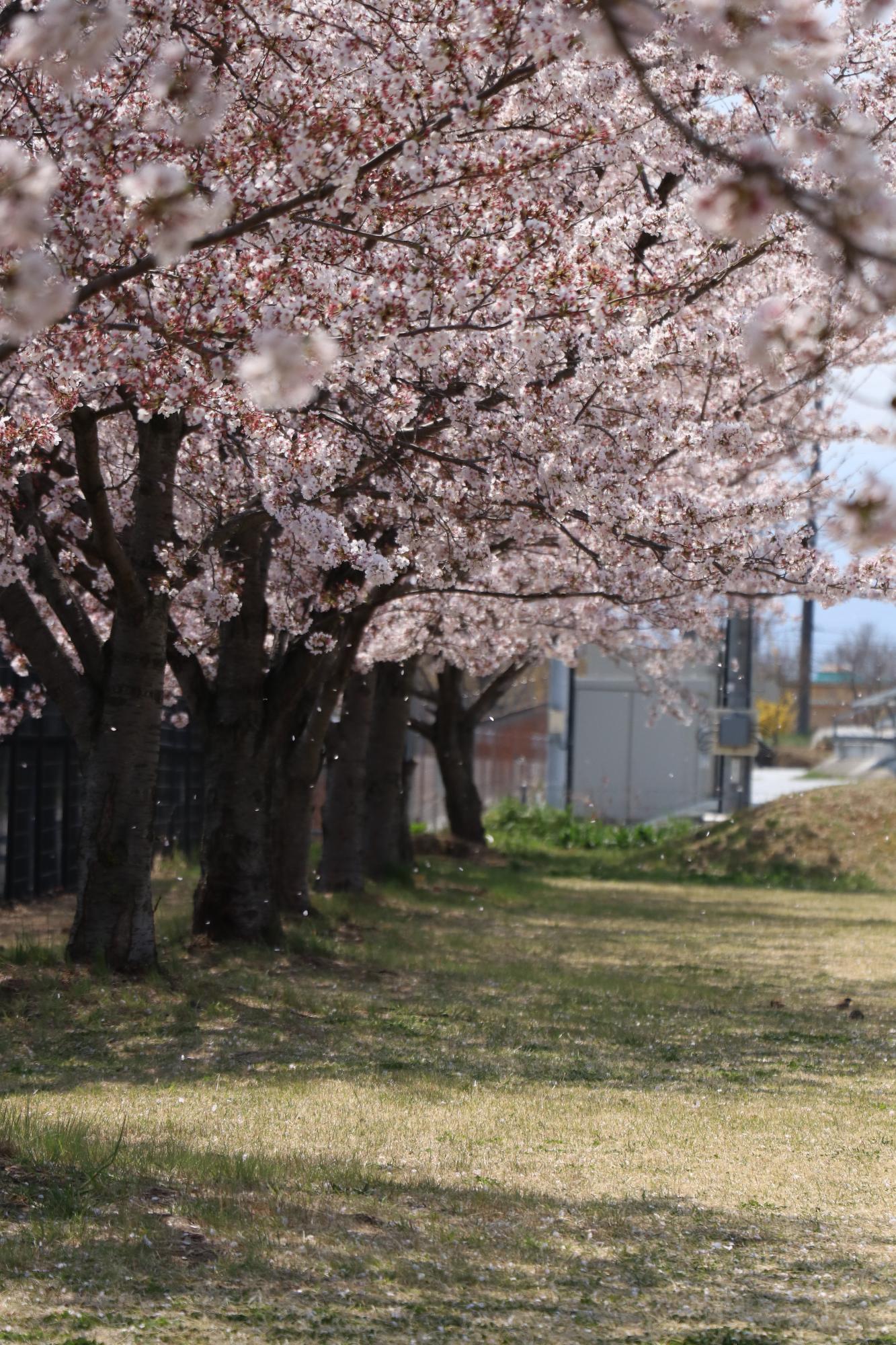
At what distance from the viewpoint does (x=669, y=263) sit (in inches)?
425

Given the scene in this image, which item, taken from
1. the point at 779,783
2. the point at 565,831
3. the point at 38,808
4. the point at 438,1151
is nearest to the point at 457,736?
the point at 565,831

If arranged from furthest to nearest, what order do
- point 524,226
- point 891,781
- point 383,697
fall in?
point 891,781 → point 383,697 → point 524,226

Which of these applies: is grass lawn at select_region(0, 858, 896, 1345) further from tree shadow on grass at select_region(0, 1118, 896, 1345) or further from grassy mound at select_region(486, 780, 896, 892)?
grassy mound at select_region(486, 780, 896, 892)

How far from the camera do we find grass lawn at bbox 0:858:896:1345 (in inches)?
194

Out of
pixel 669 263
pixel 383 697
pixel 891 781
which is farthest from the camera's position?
pixel 891 781

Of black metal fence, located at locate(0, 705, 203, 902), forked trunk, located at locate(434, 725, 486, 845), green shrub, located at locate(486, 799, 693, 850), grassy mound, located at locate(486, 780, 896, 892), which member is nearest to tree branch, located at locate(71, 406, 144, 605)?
black metal fence, located at locate(0, 705, 203, 902)

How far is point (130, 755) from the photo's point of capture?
11.5 m

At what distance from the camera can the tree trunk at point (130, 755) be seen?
448 inches

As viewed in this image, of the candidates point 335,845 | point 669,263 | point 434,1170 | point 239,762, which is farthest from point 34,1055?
point 335,845

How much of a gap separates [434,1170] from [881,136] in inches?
294

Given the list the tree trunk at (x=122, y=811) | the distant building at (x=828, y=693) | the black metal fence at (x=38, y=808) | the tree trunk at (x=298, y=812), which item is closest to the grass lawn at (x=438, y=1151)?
the tree trunk at (x=122, y=811)

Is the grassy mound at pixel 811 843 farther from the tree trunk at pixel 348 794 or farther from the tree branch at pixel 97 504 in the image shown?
the tree branch at pixel 97 504

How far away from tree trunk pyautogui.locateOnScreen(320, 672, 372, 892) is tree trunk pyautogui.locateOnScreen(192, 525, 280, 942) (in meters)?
5.11

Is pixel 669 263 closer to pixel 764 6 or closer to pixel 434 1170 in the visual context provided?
pixel 434 1170
